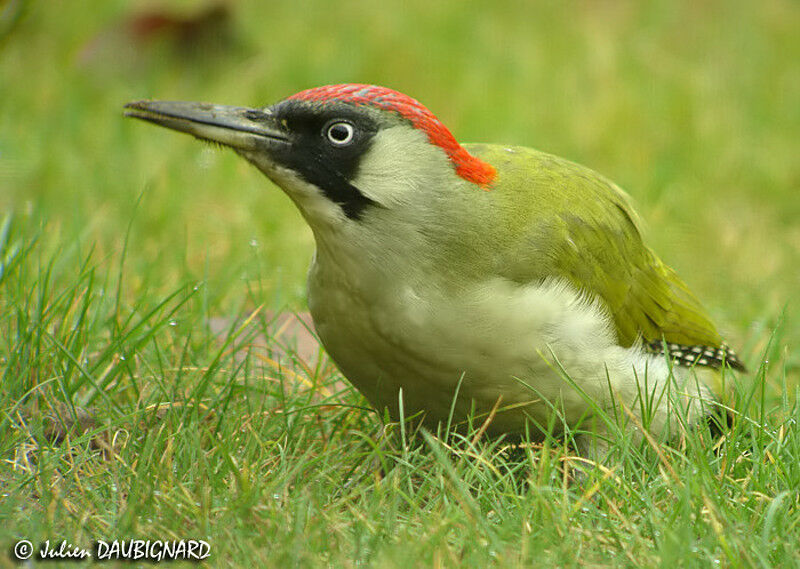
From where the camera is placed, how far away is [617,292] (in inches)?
119

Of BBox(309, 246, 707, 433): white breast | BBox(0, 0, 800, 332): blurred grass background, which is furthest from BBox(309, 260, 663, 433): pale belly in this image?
BBox(0, 0, 800, 332): blurred grass background

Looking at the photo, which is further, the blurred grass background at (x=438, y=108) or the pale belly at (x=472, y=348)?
the blurred grass background at (x=438, y=108)

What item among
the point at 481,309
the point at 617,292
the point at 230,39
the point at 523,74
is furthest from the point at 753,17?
the point at 481,309

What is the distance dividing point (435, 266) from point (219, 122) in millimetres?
574

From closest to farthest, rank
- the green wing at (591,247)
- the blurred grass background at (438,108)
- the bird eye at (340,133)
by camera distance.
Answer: the bird eye at (340,133), the green wing at (591,247), the blurred grass background at (438,108)

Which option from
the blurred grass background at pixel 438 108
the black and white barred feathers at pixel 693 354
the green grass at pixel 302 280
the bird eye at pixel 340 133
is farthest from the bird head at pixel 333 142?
the blurred grass background at pixel 438 108

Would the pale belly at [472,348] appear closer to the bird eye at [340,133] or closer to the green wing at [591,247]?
the green wing at [591,247]

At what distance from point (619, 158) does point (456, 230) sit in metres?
3.05

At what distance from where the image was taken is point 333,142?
8.46 feet

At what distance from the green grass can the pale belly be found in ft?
0.39

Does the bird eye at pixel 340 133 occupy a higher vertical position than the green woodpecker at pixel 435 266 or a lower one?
higher

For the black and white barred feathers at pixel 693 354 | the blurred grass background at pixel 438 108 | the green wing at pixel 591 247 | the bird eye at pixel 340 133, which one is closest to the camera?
the bird eye at pixel 340 133

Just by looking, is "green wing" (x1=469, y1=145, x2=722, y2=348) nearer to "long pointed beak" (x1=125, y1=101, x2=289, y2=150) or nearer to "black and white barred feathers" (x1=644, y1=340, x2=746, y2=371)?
"black and white barred feathers" (x1=644, y1=340, x2=746, y2=371)

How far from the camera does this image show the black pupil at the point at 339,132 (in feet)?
8.47
